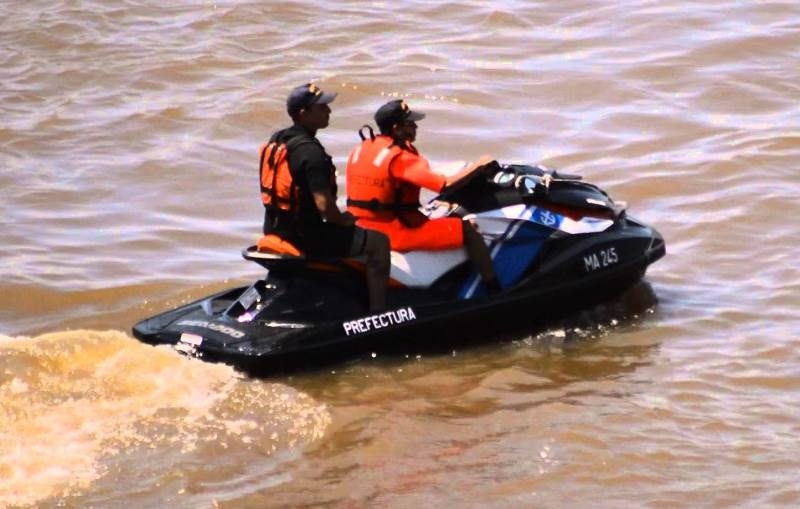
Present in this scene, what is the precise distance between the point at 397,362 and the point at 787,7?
9.99m

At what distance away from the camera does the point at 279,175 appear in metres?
8.32

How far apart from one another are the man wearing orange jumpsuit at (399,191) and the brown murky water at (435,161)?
649 mm

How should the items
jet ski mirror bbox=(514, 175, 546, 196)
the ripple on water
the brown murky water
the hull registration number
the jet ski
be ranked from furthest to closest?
the hull registration number, jet ski mirror bbox=(514, 175, 546, 196), the jet ski, the brown murky water, the ripple on water

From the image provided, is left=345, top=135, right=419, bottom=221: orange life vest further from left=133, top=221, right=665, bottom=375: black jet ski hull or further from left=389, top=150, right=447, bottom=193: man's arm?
left=133, top=221, right=665, bottom=375: black jet ski hull

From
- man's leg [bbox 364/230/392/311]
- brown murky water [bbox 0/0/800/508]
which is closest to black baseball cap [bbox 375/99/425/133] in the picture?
man's leg [bbox 364/230/392/311]

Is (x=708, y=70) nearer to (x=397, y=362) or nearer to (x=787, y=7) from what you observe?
(x=787, y=7)

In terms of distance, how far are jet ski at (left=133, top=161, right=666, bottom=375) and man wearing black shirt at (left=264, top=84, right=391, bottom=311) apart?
3.0 inches

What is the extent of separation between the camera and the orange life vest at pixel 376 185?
8.60 meters

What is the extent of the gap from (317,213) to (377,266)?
17.5 inches

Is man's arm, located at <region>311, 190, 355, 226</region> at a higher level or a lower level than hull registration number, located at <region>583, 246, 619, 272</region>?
higher

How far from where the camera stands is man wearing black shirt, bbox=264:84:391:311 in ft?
27.0

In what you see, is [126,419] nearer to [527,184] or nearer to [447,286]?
[447,286]

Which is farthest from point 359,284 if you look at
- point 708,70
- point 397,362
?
point 708,70

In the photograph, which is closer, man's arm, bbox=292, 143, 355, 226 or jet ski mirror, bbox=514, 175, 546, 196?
man's arm, bbox=292, 143, 355, 226
